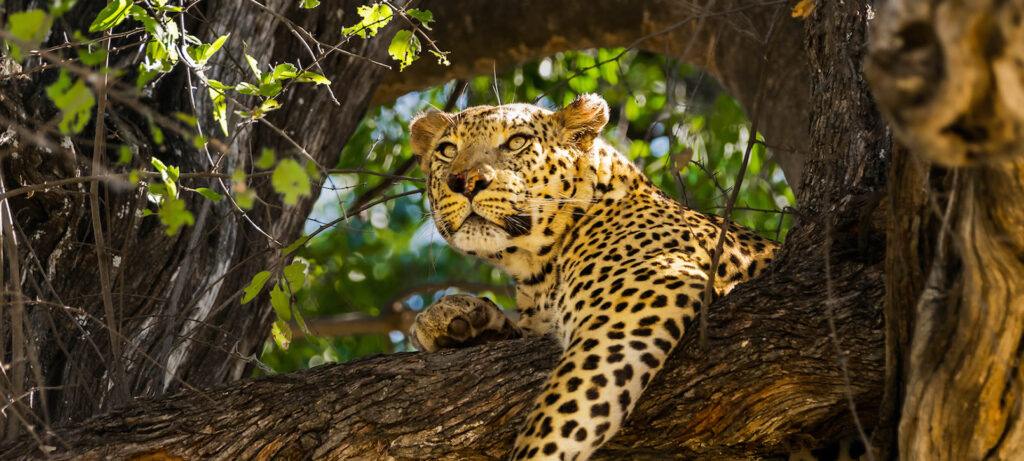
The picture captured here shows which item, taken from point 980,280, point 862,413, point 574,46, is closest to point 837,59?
point 862,413

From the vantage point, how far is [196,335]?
5766mm

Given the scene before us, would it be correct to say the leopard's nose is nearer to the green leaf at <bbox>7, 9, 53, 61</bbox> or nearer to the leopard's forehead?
the leopard's forehead

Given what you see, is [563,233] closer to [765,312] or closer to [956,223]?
[765,312]

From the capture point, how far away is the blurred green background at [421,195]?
9797 mm

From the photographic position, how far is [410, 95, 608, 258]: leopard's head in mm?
5555

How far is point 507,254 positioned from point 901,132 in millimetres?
3739

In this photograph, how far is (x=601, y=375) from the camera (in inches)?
165

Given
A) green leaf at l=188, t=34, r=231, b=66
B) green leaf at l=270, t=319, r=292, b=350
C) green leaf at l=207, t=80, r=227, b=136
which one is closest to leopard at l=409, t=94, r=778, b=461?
green leaf at l=270, t=319, r=292, b=350

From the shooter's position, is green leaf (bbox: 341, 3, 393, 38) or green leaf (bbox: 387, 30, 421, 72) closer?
green leaf (bbox: 341, 3, 393, 38)

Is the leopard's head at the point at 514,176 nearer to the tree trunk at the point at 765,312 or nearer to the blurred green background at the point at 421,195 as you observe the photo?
the tree trunk at the point at 765,312

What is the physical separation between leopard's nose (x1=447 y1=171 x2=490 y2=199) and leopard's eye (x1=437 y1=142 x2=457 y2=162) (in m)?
0.45

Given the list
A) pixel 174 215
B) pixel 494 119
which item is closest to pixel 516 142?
pixel 494 119

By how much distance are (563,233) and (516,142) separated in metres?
0.53

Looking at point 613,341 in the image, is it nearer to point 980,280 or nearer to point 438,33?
point 980,280
